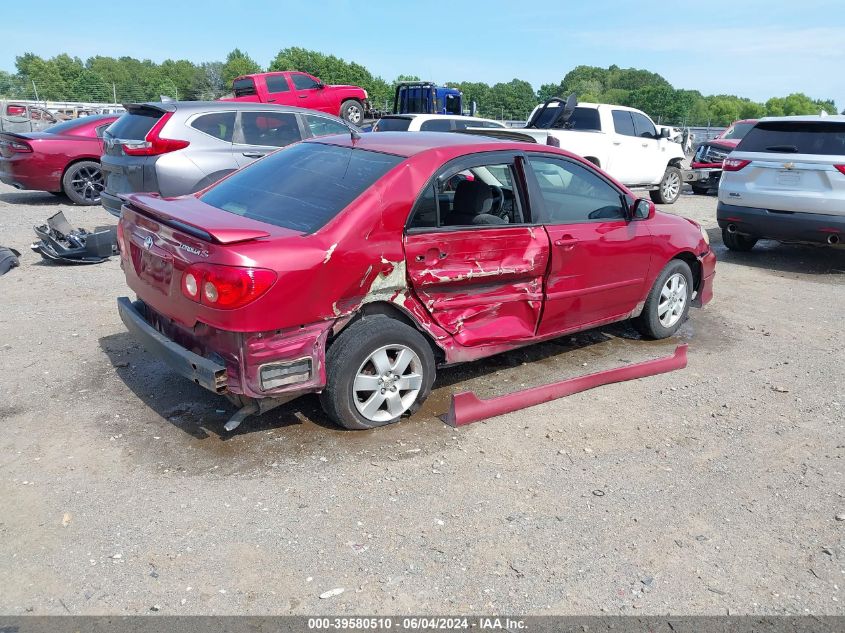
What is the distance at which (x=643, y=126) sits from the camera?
13992 mm

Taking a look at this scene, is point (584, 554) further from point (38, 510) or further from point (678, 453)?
point (38, 510)

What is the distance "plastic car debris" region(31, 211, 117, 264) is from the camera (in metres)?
7.98

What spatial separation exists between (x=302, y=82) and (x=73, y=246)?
A: 1255cm

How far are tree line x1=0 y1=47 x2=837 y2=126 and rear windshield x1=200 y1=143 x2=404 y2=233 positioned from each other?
39.7m

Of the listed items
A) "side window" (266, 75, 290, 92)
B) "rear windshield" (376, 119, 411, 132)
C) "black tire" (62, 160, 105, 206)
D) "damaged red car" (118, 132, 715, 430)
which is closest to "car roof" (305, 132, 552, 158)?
"damaged red car" (118, 132, 715, 430)

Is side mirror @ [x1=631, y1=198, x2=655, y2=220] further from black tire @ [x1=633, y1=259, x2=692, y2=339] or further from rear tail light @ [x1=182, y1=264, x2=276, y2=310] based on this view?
rear tail light @ [x1=182, y1=264, x2=276, y2=310]

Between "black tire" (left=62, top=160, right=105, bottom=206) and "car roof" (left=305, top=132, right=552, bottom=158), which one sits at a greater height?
"car roof" (left=305, top=132, right=552, bottom=158)

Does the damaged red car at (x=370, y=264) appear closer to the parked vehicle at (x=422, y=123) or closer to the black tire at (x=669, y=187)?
the parked vehicle at (x=422, y=123)

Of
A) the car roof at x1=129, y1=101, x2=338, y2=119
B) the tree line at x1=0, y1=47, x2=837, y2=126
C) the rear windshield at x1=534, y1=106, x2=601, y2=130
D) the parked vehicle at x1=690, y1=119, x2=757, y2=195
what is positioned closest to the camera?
the car roof at x1=129, y1=101, x2=338, y2=119

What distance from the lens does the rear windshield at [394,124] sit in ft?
40.0

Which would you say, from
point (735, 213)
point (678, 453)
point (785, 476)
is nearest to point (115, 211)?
point (678, 453)

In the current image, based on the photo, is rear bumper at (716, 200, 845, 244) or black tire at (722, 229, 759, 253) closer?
rear bumper at (716, 200, 845, 244)

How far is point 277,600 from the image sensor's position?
9.23 feet

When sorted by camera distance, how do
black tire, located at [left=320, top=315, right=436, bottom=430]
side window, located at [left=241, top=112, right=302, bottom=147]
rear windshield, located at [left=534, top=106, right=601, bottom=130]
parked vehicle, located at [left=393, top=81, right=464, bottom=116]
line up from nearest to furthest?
black tire, located at [left=320, top=315, right=436, bottom=430], side window, located at [left=241, top=112, right=302, bottom=147], rear windshield, located at [left=534, top=106, right=601, bottom=130], parked vehicle, located at [left=393, top=81, right=464, bottom=116]
